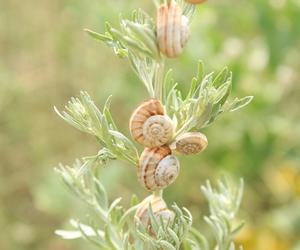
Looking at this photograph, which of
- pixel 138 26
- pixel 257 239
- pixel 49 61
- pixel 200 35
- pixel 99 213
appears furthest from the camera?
pixel 49 61

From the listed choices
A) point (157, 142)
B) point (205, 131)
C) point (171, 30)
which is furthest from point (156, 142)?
point (205, 131)

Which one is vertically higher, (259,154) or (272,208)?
(259,154)

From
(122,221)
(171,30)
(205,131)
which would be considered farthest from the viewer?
(205,131)

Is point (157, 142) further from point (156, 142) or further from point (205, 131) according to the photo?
point (205, 131)

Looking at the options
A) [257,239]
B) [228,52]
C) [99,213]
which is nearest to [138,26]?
[99,213]

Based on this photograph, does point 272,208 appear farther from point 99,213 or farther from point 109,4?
point 99,213

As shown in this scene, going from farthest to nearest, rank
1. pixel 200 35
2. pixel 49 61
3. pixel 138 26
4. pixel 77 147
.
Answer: pixel 49 61
pixel 77 147
pixel 200 35
pixel 138 26

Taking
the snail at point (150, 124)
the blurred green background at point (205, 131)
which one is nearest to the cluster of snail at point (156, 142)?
the snail at point (150, 124)
